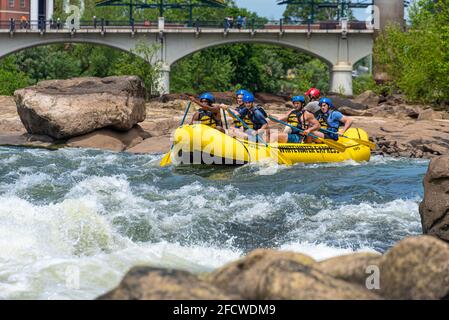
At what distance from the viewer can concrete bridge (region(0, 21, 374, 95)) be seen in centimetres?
5069

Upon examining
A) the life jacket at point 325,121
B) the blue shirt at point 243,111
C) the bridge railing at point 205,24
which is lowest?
the life jacket at point 325,121

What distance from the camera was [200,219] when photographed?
1020 cm

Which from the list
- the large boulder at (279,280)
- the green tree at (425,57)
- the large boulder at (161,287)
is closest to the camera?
the large boulder at (161,287)

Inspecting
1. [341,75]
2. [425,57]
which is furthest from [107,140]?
[341,75]

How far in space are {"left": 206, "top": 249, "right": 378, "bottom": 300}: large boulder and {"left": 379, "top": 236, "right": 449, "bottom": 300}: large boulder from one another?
0.83 feet

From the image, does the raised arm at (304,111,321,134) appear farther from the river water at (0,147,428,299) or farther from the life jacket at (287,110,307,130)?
the river water at (0,147,428,299)

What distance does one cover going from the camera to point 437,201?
28.4 feet

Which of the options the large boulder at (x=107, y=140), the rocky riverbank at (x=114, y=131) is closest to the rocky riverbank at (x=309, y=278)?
the rocky riverbank at (x=114, y=131)

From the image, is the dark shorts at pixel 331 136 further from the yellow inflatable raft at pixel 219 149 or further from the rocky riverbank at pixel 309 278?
the rocky riverbank at pixel 309 278

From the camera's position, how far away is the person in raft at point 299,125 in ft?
52.0

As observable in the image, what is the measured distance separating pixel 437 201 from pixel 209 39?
143ft

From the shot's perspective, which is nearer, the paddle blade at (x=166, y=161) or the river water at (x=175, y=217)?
the river water at (x=175, y=217)

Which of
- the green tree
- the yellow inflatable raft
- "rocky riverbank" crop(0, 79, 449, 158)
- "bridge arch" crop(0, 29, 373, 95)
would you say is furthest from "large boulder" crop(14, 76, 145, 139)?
"bridge arch" crop(0, 29, 373, 95)

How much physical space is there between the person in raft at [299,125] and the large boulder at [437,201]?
699cm
